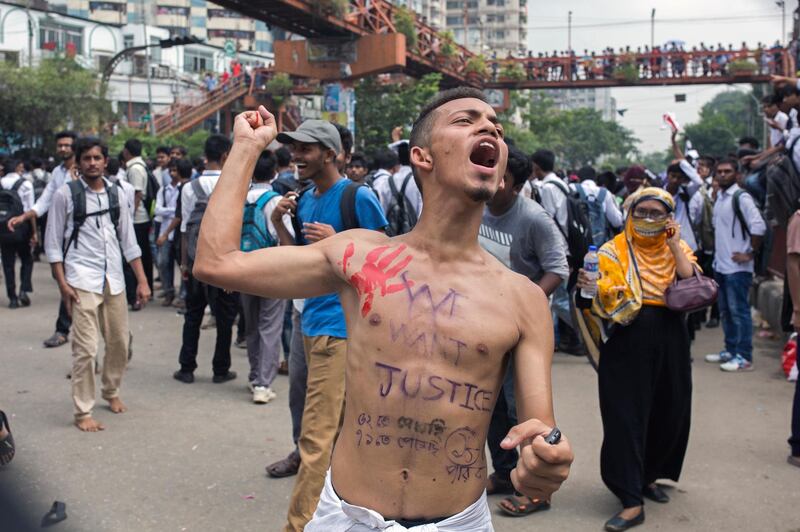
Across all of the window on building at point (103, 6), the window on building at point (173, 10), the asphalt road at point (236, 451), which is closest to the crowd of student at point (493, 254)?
the asphalt road at point (236, 451)

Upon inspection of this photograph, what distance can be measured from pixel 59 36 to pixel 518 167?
61369mm

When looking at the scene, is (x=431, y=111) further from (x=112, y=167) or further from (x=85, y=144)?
(x=112, y=167)

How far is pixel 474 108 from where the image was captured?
2590 mm

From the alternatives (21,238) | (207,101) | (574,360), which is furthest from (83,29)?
(574,360)

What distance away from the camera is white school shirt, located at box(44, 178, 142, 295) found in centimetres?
641

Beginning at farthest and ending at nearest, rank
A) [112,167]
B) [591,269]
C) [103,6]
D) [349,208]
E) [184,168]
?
[103,6] → [112,167] → [184,168] → [591,269] → [349,208]

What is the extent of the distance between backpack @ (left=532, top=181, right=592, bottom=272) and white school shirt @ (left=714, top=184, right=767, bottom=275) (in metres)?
1.86

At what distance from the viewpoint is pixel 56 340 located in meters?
9.12

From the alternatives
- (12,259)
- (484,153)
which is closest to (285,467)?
(484,153)

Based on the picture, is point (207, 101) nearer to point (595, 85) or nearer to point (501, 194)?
point (595, 85)

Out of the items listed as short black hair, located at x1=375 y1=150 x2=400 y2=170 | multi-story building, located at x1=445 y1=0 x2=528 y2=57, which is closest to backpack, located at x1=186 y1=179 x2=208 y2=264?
short black hair, located at x1=375 y1=150 x2=400 y2=170

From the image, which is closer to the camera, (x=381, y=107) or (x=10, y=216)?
(x=10, y=216)

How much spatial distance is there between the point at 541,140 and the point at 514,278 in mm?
68334

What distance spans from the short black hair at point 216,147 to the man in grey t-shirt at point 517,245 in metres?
3.04
